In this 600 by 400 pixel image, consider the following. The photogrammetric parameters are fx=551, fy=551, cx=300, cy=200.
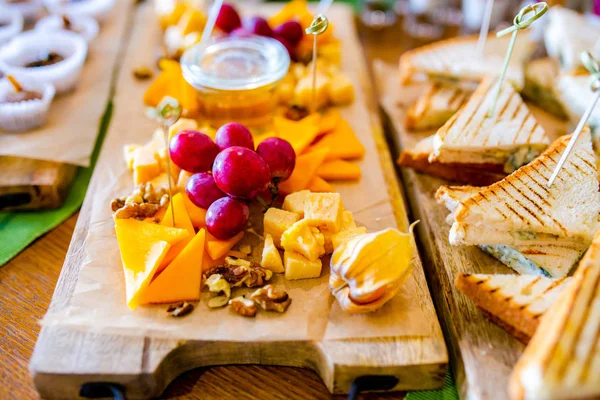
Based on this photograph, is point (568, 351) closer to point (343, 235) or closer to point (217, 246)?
point (343, 235)

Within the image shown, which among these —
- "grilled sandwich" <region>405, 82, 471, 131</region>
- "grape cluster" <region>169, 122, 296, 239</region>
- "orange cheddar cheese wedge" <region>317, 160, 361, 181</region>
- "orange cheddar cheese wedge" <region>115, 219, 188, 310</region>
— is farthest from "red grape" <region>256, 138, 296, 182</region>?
"grilled sandwich" <region>405, 82, 471, 131</region>

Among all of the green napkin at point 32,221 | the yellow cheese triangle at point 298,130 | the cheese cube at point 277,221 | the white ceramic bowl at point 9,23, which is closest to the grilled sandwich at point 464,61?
the yellow cheese triangle at point 298,130

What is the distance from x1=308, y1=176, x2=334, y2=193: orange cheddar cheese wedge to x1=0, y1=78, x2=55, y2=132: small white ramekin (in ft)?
3.66

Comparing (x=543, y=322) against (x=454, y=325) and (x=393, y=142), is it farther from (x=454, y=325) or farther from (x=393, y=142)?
(x=393, y=142)

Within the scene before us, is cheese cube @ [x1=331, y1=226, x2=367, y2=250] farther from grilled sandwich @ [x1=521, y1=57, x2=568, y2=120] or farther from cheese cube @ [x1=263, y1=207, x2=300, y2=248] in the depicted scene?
grilled sandwich @ [x1=521, y1=57, x2=568, y2=120]

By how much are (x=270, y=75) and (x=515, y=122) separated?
0.95 metres

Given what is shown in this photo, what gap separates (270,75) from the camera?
7.15 feet

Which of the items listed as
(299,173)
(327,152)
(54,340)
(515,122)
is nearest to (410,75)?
(515,122)

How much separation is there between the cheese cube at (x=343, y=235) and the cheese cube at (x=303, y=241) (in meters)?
0.03

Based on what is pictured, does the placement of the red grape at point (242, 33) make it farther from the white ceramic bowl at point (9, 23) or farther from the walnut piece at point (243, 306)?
the walnut piece at point (243, 306)

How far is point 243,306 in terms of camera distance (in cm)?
151

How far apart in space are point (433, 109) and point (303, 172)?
2.36 feet

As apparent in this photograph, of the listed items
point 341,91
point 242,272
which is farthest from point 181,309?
point 341,91

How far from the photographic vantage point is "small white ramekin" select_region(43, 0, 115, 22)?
274 cm
